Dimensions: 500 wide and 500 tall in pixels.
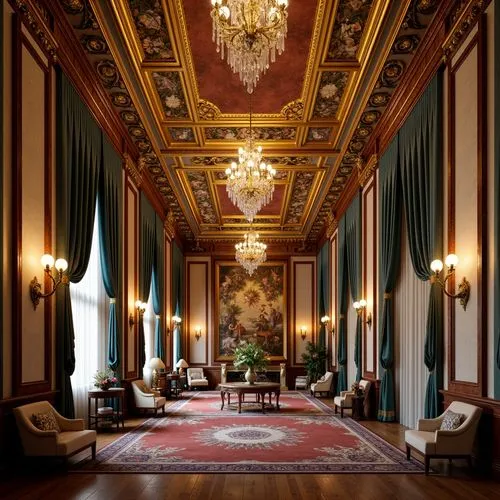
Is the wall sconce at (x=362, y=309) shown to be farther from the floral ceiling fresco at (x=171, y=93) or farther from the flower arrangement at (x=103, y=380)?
the floral ceiling fresco at (x=171, y=93)

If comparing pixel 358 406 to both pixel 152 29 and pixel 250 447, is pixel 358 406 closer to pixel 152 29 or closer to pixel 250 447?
pixel 250 447

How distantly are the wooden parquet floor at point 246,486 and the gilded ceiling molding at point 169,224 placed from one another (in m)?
11.8

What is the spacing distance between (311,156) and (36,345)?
814cm

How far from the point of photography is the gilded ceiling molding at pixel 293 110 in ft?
37.6

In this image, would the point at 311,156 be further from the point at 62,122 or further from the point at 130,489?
the point at 130,489

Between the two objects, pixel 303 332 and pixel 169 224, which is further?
pixel 303 332

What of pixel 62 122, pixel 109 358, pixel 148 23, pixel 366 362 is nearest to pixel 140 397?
pixel 109 358

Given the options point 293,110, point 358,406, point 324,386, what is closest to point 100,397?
point 358,406

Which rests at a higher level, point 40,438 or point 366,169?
point 366,169

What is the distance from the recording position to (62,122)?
27.6 ft

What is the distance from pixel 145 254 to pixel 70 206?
6297 millimetres

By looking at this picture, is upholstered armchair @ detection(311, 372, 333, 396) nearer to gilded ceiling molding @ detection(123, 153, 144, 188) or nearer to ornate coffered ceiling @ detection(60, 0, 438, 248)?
ornate coffered ceiling @ detection(60, 0, 438, 248)

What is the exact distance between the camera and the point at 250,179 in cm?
1142

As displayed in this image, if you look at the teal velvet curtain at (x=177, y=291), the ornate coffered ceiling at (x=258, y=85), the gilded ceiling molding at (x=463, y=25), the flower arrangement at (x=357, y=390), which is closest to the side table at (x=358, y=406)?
the flower arrangement at (x=357, y=390)
